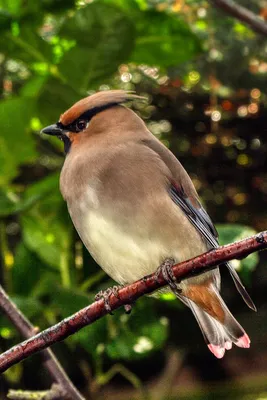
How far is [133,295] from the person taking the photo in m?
1.65

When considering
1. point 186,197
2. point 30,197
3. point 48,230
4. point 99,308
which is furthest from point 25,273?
point 99,308

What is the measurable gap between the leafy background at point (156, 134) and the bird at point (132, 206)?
22 cm

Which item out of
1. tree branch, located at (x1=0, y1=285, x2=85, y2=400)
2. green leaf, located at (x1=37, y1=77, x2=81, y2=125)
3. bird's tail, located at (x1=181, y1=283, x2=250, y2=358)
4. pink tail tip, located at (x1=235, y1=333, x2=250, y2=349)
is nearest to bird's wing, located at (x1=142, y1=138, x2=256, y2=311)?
bird's tail, located at (x1=181, y1=283, x2=250, y2=358)

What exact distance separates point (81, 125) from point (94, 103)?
7 cm

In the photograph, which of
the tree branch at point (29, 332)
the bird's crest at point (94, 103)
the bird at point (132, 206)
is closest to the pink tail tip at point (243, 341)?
the bird at point (132, 206)

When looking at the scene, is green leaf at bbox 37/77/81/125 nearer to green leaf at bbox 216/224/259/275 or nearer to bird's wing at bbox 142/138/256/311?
bird's wing at bbox 142/138/256/311

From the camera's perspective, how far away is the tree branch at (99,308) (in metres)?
1.48

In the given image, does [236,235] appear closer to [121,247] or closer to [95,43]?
[121,247]

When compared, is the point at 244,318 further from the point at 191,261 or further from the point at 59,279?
the point at 191,261

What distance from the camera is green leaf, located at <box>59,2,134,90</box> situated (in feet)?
7.72

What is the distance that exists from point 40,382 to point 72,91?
1.15 meters

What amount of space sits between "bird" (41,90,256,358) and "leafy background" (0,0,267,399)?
216 mm

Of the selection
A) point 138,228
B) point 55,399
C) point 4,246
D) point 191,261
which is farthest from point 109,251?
point 4,246

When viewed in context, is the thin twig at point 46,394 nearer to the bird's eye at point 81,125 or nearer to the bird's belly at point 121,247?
the bird's belly at point 121,247
